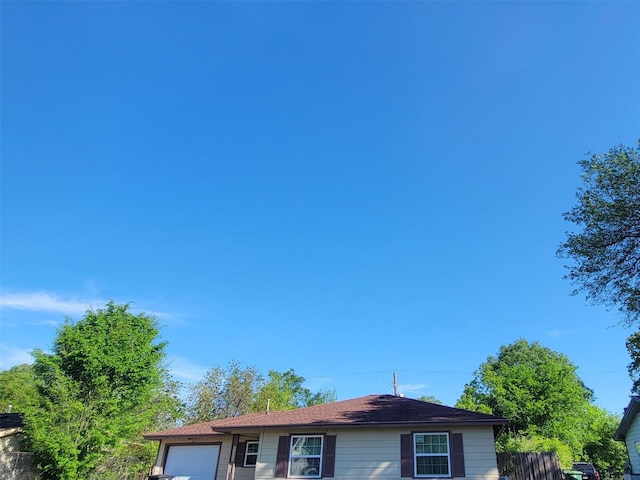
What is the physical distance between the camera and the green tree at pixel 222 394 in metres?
28.1

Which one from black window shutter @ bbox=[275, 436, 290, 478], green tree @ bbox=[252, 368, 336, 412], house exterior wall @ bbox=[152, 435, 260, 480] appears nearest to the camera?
black window shutter @ bbox=[275, 436, 290, 478]

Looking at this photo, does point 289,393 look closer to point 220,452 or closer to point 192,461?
point 192,461

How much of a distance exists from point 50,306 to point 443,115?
1896 centimetres

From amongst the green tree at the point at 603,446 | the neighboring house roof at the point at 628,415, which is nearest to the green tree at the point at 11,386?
the neighboring house roof at the point at 628,415

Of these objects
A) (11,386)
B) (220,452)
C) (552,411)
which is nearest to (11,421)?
(220,452)

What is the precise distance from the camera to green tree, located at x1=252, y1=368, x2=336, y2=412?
1222 inches

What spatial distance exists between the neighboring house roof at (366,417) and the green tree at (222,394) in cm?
1303

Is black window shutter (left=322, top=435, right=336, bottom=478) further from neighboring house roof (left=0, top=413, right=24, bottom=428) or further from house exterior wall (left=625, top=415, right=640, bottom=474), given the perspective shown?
house exterior wall (left=625, top=415, right=640, bottom=474)

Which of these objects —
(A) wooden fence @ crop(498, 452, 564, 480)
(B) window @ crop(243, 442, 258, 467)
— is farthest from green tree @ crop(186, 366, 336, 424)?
(A) wooden fence @ crop(498, 452, 564, 480)

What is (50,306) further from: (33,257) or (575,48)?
(575,48)

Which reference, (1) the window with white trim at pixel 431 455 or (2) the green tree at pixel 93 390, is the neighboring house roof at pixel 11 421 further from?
(1) the window with white trim at pixel 431 455

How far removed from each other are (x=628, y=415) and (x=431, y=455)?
31.0 feet

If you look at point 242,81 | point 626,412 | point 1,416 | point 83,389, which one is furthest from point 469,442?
point 1,416

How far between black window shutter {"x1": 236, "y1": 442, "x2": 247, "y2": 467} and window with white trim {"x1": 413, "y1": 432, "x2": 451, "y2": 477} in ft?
21.1
